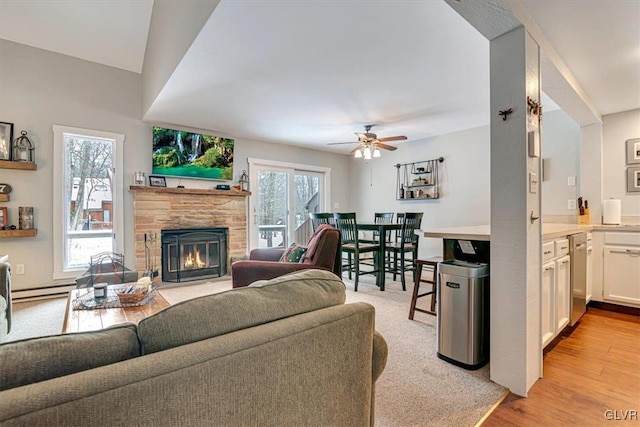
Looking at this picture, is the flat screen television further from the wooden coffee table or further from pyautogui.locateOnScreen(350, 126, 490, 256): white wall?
pyautogui.locateOnScreen(350, 126, 490, 256): white wall

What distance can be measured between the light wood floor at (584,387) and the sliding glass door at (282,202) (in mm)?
4431

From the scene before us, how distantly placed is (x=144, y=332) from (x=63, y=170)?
425cm

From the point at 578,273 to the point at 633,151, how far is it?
188 centimetres

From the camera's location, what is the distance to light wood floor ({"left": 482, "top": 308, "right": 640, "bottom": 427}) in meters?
1.61

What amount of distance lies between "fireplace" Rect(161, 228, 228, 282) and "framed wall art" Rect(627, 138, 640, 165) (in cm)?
531

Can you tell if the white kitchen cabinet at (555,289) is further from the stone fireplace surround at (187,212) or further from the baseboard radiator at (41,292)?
the baseboard radiator at (41,292)

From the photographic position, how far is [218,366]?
768mm

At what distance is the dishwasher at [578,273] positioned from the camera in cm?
265

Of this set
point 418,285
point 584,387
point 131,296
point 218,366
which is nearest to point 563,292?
point 584,387

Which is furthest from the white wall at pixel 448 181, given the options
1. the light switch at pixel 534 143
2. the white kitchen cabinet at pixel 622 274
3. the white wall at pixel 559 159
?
the light switch at pixel 534 143

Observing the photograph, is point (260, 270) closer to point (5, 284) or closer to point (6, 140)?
point (5, 284)

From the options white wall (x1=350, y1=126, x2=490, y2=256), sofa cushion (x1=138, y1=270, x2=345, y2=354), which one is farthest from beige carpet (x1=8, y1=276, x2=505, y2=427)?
white wall (x1=350, y1=126, x2=490, y2=256)

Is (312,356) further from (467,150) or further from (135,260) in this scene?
(467,150)

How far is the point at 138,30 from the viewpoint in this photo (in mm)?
4055
